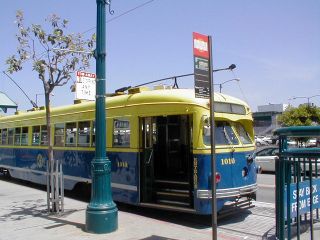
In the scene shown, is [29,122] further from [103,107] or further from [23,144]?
[103,107]

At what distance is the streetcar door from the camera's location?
31.4 feet

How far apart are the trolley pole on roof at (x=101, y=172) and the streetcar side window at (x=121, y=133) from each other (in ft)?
6.28

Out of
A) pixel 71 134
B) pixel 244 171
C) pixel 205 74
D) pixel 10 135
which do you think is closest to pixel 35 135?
pixel 10 135

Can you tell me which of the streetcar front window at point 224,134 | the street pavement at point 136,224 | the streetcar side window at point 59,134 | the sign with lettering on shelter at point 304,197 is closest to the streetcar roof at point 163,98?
the streetcar front window at point 224,134

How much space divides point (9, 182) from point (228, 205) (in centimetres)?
1098

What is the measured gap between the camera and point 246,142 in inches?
382

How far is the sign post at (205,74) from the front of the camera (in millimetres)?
5536

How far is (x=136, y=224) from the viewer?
8312 millimetres

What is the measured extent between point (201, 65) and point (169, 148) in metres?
5.18

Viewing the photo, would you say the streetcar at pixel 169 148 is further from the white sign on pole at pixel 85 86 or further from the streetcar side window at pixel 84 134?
the white sign on pole at pixel 85 86

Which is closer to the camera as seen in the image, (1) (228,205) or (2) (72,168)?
(1) (228,205)

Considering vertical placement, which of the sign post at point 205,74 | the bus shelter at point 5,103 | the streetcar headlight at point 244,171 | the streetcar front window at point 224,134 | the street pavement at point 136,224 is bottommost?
the street pavement at point 136,224

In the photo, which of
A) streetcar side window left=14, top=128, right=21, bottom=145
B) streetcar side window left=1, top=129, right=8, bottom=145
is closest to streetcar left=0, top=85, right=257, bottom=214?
streetcar side window left=14, top=128, right=21, bottom=145

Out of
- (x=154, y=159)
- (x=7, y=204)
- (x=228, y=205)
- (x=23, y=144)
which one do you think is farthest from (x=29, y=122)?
(x=228, y=205)
